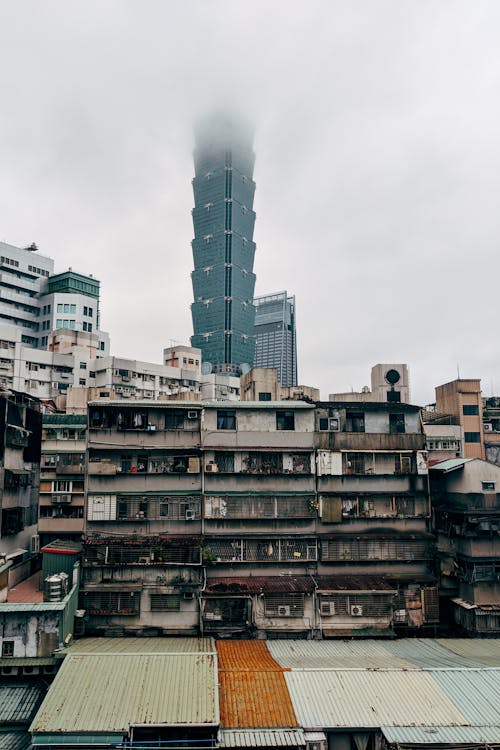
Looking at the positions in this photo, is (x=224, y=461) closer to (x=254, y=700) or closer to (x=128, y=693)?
(x=254, y=700)

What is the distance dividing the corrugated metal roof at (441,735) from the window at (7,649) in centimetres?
2022

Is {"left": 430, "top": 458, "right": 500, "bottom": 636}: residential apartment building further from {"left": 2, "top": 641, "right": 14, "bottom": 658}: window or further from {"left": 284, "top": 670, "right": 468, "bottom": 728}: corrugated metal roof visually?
{"left": 2, "top": 641, "right": 14, "bottom": 658}: window

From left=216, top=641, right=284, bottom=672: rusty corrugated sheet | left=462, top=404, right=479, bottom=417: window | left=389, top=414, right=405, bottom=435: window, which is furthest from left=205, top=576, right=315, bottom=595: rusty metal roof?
left=462, top=404, right=479, bottom=417: window

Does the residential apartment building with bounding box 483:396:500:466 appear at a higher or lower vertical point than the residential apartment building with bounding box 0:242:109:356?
lower

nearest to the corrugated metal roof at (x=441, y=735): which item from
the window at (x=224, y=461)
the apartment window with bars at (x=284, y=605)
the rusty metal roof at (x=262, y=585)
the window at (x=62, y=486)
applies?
the rusty metal roof at (x=262, y=585)

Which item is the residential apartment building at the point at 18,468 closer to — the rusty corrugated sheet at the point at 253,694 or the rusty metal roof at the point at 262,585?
the rusty metal roof at the point at 262,585

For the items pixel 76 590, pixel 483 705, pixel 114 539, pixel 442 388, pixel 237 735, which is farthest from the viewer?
pixel 442 388

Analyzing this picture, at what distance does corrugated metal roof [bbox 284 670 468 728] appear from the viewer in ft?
86.0

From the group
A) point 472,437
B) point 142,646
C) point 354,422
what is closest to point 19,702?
point 142,646

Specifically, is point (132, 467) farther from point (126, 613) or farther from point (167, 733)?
point (167, 733)

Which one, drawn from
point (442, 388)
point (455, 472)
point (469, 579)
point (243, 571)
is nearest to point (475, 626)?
point (469, 579)

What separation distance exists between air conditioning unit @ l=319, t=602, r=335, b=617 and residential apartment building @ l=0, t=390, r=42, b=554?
894 inches

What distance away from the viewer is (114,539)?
38875 millimetres

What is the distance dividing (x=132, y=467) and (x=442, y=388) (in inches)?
1679
